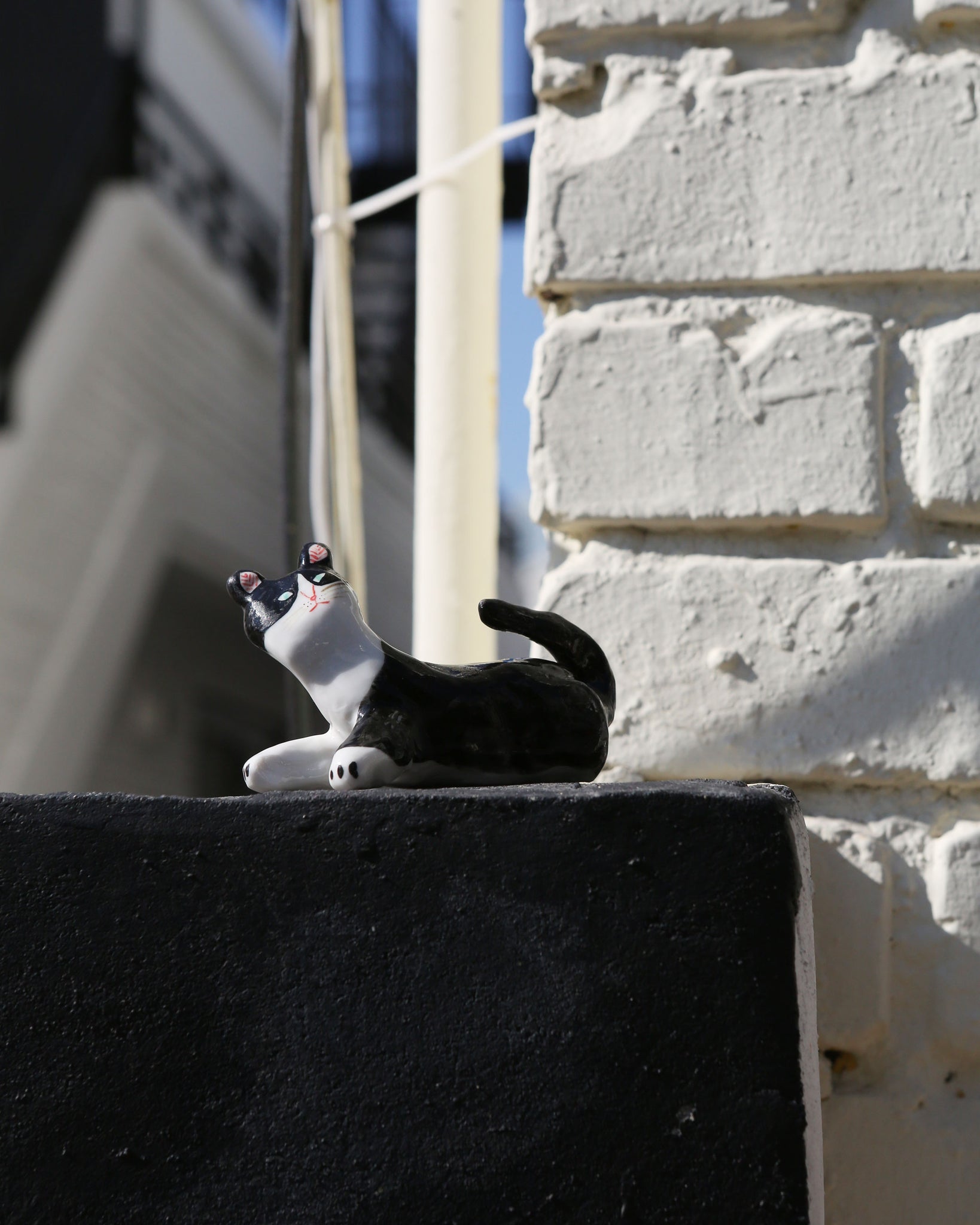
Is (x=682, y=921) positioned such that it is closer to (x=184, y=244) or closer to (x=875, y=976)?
(x=875, y=976)

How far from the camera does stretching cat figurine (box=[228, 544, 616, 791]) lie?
2.62 feet

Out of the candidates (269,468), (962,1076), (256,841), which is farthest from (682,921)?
(269,468)

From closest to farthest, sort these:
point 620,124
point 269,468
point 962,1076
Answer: point 962,1076 → point 620,124 → point 269,468

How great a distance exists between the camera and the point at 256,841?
0.74 metres

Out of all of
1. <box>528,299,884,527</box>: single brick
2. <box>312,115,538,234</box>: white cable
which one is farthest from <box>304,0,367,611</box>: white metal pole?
<box>528,299,884,527</box>: single brick

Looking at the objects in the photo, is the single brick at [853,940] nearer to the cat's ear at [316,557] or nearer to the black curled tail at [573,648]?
the black curled tail at [573,648]

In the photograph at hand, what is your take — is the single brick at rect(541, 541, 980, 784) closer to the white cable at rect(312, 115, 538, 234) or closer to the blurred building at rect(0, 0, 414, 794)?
the white cable at rect(312, 115, 538, 234)

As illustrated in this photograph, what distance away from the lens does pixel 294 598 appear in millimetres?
845

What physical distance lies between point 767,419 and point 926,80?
1.01 ft

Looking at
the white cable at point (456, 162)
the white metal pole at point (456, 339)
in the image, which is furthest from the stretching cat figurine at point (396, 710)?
the white cable at point (456, 162)

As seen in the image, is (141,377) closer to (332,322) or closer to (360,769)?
(332,322)

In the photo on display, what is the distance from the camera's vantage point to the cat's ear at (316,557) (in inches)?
33.8

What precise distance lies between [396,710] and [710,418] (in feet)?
1.36

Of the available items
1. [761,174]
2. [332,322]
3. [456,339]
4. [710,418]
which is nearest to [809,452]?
[710,418]
